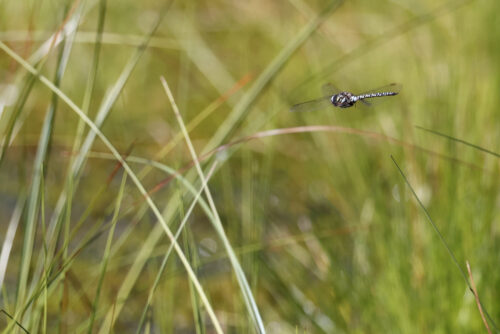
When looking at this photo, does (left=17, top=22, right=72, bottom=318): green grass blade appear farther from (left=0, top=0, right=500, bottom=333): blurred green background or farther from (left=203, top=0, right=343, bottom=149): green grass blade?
(left=203, top=0, right=343, bottom=149): green grass blade

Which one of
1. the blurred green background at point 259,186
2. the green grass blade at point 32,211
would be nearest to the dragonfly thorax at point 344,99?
the blurred green background at point 259,186

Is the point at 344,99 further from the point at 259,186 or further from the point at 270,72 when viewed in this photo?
the point at 259,186

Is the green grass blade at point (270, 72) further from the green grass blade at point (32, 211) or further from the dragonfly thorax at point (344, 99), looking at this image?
the green grass blade at point (32, 211)

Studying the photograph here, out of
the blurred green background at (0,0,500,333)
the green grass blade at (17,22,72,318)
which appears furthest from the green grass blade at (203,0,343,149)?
the green grass blade at (17,22,72,318)

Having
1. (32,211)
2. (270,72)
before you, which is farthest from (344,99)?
(32,211)

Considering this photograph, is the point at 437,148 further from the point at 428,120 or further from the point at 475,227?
the point at 475,227

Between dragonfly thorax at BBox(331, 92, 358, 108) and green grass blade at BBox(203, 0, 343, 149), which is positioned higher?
green grass blade at BBox(203, 0, 343, 149)
